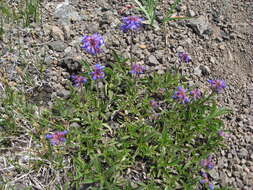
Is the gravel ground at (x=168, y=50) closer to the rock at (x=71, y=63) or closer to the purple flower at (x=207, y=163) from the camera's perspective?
the rock at (x=71, y=63)

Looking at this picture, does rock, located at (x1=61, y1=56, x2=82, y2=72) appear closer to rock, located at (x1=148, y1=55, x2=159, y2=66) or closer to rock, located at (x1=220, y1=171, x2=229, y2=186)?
rock, located at (x1=148, y1=55, x2=159, y2=66)

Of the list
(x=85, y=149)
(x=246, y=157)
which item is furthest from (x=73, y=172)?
(x=246, y=157)

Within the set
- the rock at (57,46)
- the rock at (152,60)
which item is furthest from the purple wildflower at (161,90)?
the rock at (57,46)

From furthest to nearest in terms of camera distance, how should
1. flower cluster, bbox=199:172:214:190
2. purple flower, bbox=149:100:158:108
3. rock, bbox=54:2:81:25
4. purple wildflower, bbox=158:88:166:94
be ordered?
rock, bbox=54:2:81:25 → purple wildflower, bbox=158:88:166:94 → purple flower, bbox=149:100:158:108 → flower cluster, bbox=199:172:214:190

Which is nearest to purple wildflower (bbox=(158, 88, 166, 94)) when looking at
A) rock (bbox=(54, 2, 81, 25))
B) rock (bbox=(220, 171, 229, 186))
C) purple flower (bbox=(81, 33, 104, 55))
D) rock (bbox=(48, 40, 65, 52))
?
purple flower (bbox=(81, 33, 104, 55))

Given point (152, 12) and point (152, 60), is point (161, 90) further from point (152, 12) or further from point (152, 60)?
point (152, 12)

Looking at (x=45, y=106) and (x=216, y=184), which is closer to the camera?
(x=216, y=184)

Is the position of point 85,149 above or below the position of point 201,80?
below

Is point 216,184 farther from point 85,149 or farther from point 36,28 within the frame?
point 36,28
